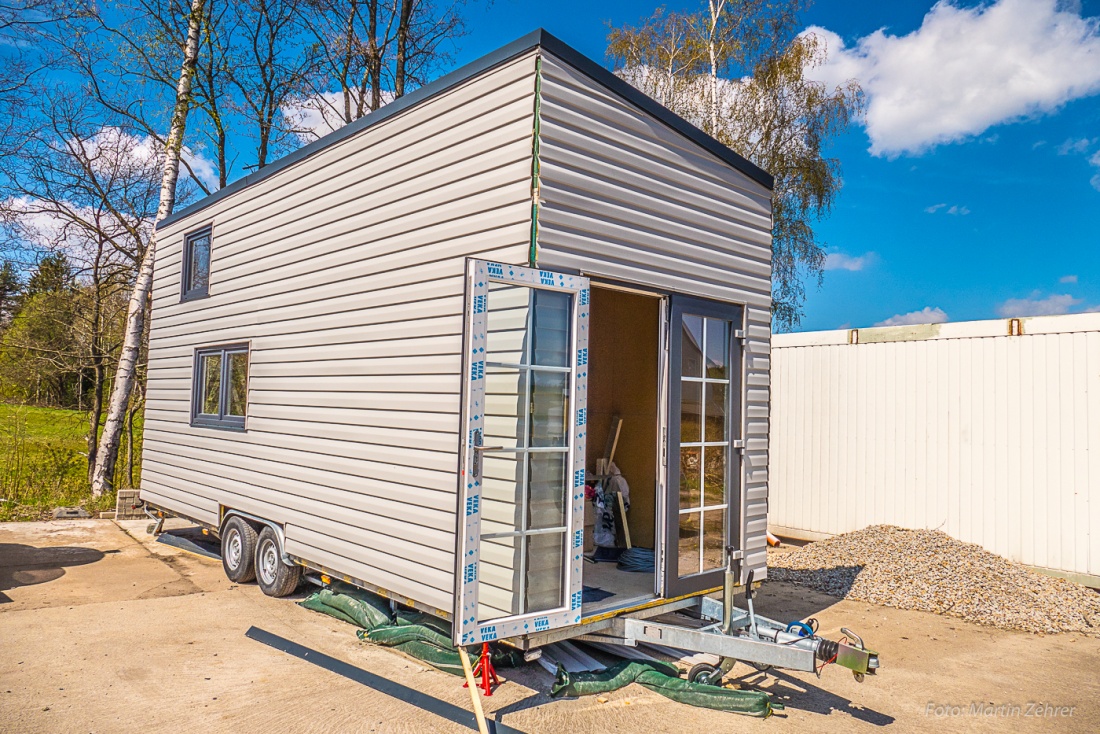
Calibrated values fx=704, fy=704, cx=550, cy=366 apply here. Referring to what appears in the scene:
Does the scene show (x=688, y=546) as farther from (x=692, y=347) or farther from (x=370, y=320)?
(x=370, y=320)

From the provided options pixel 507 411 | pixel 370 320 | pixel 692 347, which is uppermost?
pixel 370 320

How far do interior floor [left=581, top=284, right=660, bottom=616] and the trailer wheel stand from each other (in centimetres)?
194

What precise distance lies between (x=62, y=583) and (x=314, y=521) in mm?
2920

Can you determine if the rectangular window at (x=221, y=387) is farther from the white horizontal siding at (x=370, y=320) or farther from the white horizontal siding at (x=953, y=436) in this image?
the white horizontal siding at (x=953, y=436)

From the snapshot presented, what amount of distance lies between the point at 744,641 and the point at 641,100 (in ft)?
10.0

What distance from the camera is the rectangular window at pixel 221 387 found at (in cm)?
627

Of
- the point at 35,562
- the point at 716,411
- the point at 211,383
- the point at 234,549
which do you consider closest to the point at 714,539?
the point at 716,411

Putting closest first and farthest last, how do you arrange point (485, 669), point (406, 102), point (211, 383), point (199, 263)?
point (485, 669)
point (406, 102)
point (211, 383)
point (199, 263)

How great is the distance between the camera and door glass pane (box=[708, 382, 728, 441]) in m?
4.57

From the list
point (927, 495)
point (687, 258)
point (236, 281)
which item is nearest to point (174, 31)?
point (236, 281)

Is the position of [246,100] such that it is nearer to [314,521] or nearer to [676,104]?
[676,104]

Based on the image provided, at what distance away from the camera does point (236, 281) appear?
641 cm

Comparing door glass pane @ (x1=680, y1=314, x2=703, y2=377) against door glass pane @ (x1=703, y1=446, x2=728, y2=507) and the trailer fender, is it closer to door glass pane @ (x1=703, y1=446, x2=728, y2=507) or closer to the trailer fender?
door glass pane @ (x1=703, y1=446, x2=728, y2=507)

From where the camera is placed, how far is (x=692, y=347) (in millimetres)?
4484
